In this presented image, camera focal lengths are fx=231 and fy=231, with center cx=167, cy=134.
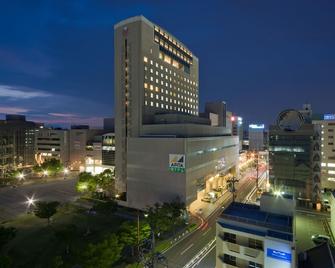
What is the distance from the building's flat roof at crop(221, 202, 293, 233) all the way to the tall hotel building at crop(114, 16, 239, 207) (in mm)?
21424

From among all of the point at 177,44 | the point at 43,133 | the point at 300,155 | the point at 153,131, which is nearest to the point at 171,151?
the point at 153,131

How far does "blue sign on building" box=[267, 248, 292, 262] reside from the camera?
25106mm

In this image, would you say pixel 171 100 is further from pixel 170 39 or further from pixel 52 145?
pixel 52 145

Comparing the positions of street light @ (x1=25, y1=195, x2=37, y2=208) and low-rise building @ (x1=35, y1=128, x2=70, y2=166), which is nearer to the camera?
street light @ (x1=25, y1=195, x2=37, y2=208)

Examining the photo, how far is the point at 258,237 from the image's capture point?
2733 centimetres

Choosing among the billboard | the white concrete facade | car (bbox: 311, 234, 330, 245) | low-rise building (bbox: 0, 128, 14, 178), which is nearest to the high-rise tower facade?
the white concrete facade

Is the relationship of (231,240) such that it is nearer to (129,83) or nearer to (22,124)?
(129,83)

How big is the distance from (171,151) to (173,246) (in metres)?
21.8

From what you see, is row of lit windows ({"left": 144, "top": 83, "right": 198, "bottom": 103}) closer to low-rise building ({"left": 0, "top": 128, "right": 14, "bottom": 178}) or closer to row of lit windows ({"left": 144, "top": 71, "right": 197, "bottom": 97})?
row of lit windows ({"left": 144, "top": 71, "right": 197, "bottom": 97})

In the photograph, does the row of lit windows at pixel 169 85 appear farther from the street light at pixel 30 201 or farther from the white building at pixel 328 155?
the white building at pixel 328 155

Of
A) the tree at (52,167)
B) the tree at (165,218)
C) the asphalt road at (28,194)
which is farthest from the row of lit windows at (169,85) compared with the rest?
the tree at (52,167)

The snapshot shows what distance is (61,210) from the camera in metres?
55.7

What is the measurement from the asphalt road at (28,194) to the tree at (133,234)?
32.4 meters

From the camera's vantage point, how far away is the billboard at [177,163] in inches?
2111
